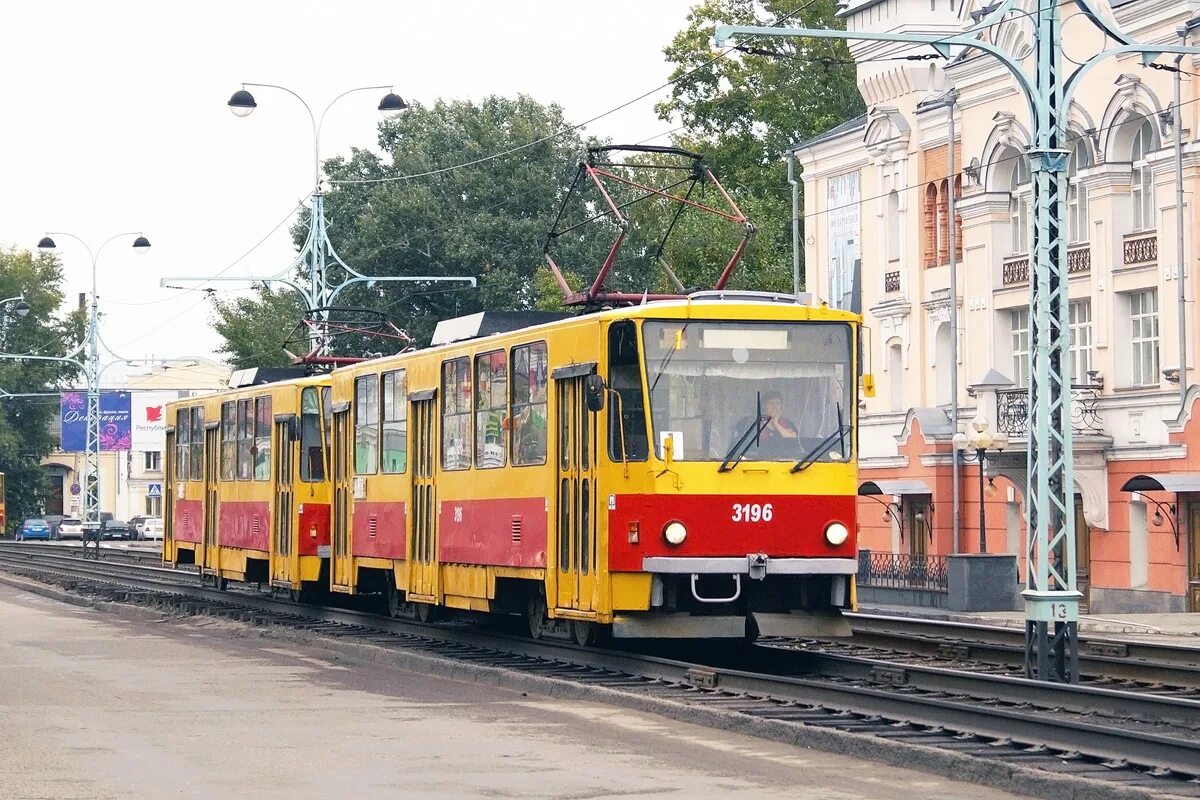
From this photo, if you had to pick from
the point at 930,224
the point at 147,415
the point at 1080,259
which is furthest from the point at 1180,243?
the point at 147,415

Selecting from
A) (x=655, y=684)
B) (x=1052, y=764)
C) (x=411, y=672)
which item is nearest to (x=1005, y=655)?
(x=655, y=684)

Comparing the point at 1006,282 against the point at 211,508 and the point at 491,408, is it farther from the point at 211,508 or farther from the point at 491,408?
the point at 491,408

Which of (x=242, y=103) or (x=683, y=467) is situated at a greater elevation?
(x=242, y=103)

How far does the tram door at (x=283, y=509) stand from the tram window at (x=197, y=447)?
17.7 ft

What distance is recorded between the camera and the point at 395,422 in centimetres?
2552

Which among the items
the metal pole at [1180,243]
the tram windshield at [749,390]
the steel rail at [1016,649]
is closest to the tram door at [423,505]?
the steel rail at [1016,649]

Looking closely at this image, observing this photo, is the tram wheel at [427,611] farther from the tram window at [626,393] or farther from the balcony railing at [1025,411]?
the balcony railing at [1025,411]

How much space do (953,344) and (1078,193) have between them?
4.42 metres

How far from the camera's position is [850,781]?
12.3 meters

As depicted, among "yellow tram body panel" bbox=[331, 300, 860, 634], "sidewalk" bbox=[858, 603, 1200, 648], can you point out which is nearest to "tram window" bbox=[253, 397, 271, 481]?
"sidewalk" bbox=[858, 603, 1200, 648]

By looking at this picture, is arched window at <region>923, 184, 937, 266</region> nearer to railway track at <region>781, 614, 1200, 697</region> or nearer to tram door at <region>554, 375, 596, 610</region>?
railway track at <region>781, 614, 1200, 697</region>

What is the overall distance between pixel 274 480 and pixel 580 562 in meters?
12.9

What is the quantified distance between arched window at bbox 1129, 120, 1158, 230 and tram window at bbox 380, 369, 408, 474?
17.9 meters

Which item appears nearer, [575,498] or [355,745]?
[355,745]
